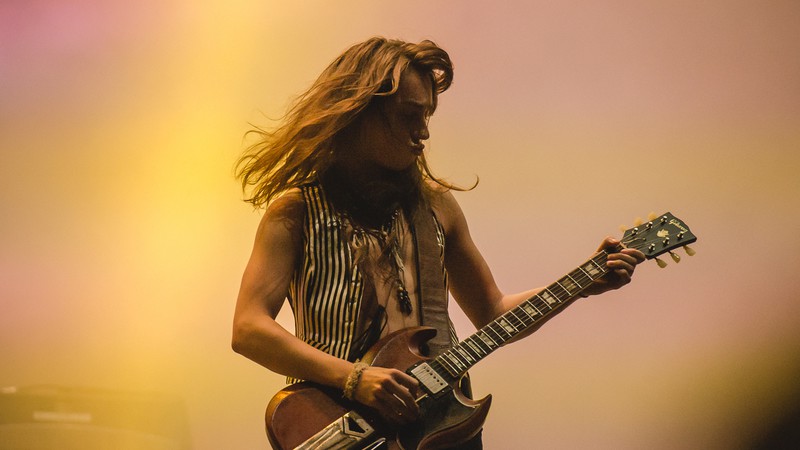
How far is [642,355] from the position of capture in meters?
2.33

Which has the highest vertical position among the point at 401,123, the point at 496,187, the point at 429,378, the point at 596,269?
the point at 401,123

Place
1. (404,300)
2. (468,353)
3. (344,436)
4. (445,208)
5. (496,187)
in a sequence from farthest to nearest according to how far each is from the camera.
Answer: (496,187)
(445,208)
(404,300)
(468,353)
(344,436)

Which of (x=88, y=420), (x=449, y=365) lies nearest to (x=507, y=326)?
(x=449, y=365)

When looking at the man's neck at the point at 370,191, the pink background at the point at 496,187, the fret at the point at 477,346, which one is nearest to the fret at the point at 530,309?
the fret at the point at 477,346

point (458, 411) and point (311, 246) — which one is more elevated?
point (311, 246)

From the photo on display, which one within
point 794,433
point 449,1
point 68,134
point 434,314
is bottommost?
point 794,433

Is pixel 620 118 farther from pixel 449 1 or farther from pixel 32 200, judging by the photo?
pixel 32 200

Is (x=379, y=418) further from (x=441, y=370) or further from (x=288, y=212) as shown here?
(x=288, y=212)

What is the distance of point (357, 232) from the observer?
1.87 m

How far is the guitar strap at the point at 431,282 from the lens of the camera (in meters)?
1.83

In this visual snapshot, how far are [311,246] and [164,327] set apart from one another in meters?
0.74

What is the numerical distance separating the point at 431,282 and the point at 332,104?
42 cm

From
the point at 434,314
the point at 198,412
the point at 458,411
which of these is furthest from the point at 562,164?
the point at 198,412

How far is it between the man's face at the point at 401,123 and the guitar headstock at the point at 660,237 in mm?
470
